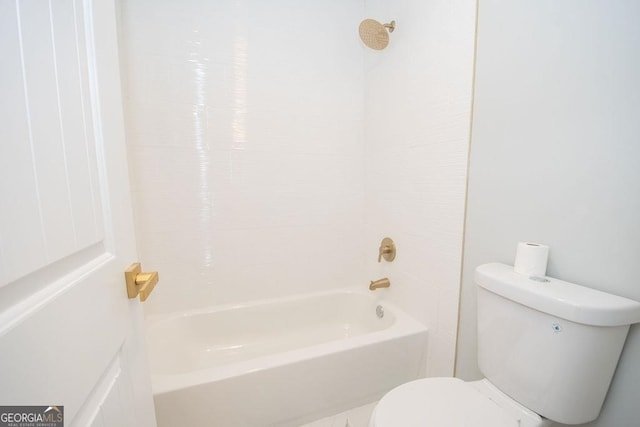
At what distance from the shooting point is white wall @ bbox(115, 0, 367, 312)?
1349 mm

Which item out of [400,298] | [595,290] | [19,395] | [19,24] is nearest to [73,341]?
[19,395]

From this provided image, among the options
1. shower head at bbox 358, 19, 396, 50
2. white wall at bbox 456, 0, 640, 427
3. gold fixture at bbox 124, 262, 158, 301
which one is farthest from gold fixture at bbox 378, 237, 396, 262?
gold fixture at bbox 124, 262, 158, 301

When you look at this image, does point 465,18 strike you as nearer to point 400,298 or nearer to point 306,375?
point 400,298

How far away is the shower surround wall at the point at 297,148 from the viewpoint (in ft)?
3.89

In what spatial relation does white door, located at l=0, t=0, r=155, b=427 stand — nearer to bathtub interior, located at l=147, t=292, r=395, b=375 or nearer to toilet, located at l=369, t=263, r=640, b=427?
toilet, located at l=369, t=263, r=640, b=427

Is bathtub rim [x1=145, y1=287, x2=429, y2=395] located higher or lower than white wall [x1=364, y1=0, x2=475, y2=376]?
lower

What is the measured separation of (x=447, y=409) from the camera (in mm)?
727

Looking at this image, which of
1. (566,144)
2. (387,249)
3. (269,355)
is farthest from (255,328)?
(566,144)

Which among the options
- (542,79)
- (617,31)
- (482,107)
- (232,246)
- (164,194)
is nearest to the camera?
(617,31)

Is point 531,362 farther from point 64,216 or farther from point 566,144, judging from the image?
point 64,216

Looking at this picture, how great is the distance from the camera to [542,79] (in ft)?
2.59

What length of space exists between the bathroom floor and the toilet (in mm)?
569

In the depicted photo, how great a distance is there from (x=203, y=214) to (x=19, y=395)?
1284mm

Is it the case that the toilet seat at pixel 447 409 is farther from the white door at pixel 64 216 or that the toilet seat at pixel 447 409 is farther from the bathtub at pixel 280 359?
the white door at pixel 64 216
